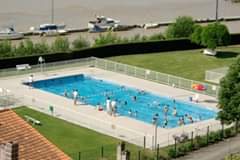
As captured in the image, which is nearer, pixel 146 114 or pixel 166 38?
pixel 146 114

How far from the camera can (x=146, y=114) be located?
1847 inches

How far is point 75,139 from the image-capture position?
130 feet

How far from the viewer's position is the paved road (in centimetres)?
3728

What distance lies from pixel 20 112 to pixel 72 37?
1155 inches

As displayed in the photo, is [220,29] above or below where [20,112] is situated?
above

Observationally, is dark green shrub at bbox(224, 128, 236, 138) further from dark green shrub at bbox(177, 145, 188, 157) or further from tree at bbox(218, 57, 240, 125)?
dark green shrub at bbox(177, 145, 188, 157)

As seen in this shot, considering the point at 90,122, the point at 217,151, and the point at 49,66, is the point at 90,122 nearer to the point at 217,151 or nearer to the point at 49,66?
the point at 217,151

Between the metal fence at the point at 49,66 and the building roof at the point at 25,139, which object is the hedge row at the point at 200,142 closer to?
the building roof at the point at 25,139

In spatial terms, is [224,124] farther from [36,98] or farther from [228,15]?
[228,15]

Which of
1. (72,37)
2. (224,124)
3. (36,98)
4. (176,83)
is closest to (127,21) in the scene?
(72,37)

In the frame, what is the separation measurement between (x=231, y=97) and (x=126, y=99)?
35.5ft

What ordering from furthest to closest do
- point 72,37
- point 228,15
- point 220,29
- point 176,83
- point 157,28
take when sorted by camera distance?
1. point 228,15
2. point 157,28
3. point 72,37
4. point 220,29
5. point 176,83

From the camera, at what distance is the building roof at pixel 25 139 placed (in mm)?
19547

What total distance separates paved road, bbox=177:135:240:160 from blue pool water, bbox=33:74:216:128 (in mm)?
5095
